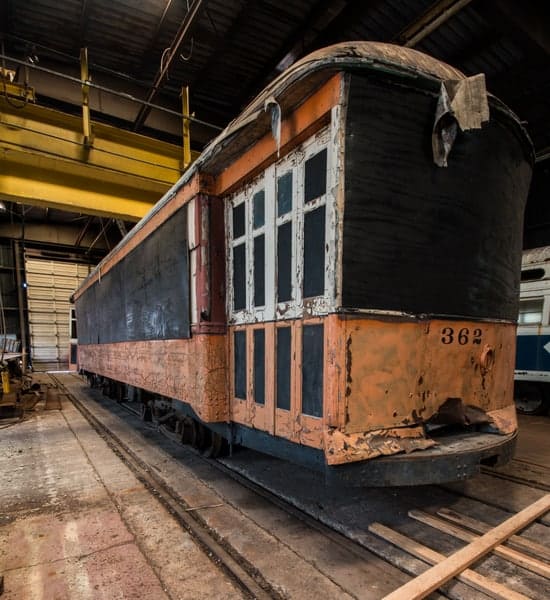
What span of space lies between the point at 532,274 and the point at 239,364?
6912 millimetres

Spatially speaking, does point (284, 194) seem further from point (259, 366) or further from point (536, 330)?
point (536, 330)

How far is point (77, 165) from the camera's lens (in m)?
4.76

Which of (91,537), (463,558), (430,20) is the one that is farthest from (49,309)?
(463,558)

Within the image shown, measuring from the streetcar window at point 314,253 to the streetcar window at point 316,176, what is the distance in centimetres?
12

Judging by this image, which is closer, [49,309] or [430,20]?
[430,20]

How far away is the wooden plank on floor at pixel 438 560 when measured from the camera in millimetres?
1822

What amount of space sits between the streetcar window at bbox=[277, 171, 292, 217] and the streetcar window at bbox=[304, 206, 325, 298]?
24 centimetres

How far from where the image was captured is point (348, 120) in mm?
2115

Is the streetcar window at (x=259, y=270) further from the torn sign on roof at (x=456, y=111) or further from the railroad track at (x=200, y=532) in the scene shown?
the railroad track at (x=200, y=532)

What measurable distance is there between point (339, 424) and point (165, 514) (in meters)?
1.77

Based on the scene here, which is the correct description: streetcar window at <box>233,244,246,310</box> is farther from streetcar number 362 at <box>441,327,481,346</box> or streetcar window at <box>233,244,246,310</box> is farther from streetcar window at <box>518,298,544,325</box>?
streetcar window at <box>518,298,544,325</box>

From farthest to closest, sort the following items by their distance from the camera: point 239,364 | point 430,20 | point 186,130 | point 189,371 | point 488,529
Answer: point 186,130 → point 430,20 → point 189,371 → point 239,364 → point 488,529

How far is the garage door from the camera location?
774 inches

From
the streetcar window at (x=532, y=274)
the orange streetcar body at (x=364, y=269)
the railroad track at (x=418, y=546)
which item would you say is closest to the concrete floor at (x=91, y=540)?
the railroad track at (x=418, y=546)
